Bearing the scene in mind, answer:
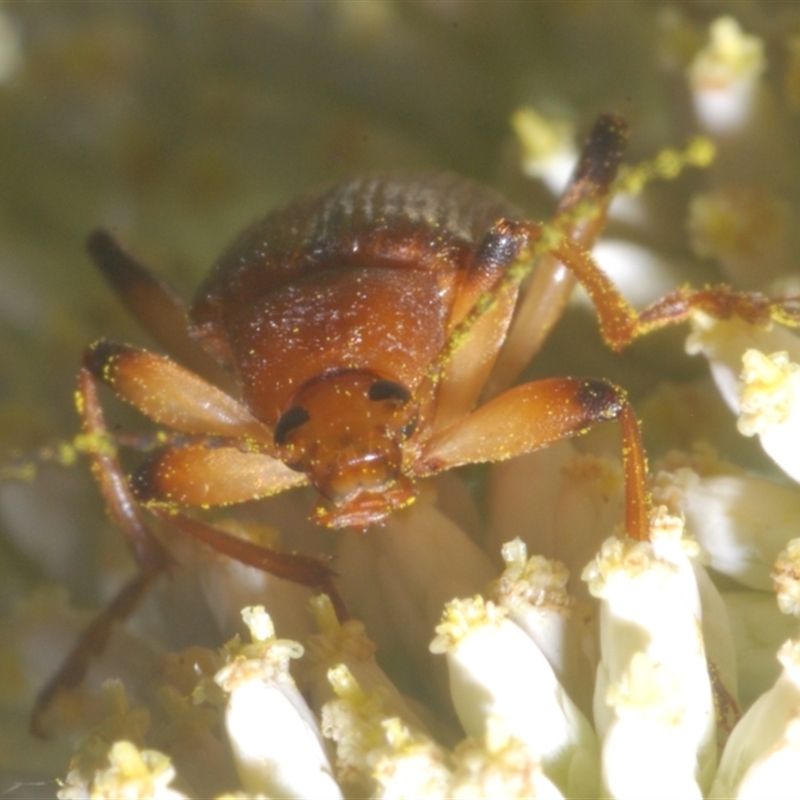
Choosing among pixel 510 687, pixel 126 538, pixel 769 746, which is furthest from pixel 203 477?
pixel 769 746

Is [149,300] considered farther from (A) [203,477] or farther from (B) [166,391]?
(A) [203,477]

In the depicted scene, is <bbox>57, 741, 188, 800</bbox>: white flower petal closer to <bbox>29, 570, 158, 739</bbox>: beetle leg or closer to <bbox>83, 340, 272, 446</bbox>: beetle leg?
<bbox>29, 570, 158, 739</bbox>: beetle leg

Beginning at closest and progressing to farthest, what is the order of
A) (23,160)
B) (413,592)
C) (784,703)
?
1. (784,703)
2. (413,592)
3. (23,160)

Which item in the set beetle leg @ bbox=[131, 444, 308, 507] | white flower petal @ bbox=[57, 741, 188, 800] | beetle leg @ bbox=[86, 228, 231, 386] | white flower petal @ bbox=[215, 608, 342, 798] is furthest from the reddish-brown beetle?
white flower petal @ bbox=[57, 741, 188, 800]

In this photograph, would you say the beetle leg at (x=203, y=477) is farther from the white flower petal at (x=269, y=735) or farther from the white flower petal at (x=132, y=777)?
the white flower petal at (x=132, y=777)

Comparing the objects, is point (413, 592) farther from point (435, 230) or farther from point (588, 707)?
point (435, 230)

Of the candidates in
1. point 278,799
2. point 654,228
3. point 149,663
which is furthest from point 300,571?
point 654,228

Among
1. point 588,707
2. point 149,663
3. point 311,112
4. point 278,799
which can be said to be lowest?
point 278,799
